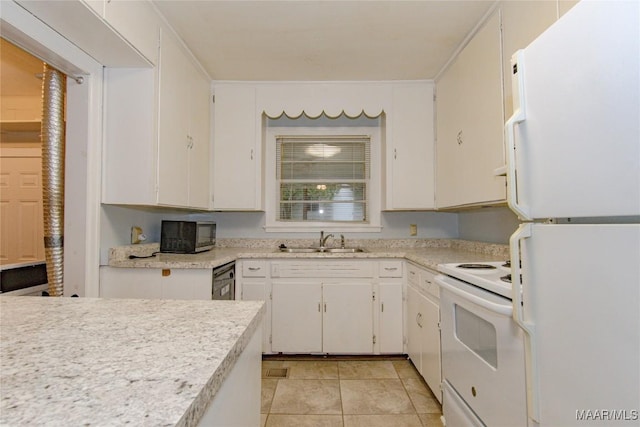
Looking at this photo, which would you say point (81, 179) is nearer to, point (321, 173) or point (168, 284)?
point (168, 284)

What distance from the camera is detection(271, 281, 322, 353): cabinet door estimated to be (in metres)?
2.54

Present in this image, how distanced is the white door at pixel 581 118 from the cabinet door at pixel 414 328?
4.96ft

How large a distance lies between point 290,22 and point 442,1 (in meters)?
0.90

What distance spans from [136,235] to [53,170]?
0.70 meters

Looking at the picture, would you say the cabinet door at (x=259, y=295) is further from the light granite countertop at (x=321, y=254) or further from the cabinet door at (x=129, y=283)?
the cabinet door at (x=129, y=283)

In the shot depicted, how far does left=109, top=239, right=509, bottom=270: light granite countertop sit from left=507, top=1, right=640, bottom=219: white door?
1.11 m

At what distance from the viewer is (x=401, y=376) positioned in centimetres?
230

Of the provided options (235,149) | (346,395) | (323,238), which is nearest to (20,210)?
(235,149)

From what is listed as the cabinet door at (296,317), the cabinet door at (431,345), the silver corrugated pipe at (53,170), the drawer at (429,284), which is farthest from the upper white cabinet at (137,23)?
the cabinet door at (431,345)

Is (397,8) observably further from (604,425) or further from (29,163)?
(29,163)

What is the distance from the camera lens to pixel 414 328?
2.37 meters

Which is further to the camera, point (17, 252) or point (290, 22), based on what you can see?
point (17, 252)

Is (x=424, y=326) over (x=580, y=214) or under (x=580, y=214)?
under

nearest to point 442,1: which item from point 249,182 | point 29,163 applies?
point 249,182
